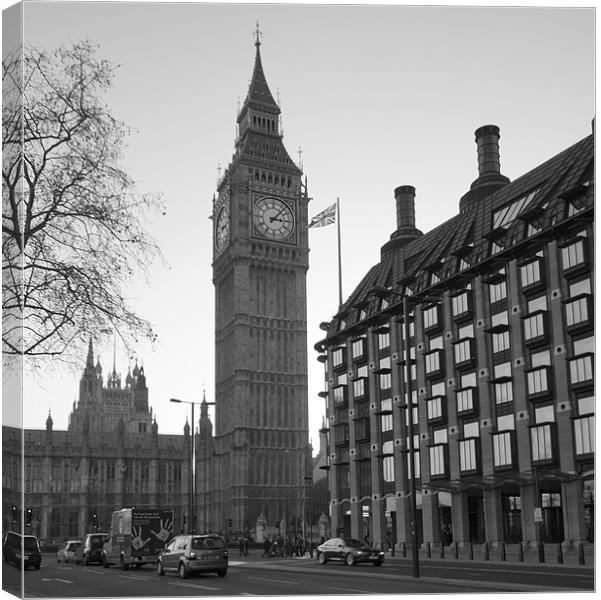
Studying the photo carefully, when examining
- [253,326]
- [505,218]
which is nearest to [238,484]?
[253,326]

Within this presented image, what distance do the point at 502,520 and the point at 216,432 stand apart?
8682 centimetres

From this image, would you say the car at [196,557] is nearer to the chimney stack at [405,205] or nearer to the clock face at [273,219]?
the chimney stack at [405,205]

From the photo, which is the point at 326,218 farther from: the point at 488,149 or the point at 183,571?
the point at 183,571

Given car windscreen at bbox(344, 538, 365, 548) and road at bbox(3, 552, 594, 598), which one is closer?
road at bbox(3, 552, 594, 598)

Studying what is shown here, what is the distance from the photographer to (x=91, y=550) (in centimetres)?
5303

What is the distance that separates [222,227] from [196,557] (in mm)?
103918

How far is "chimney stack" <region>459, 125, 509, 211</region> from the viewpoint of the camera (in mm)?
74938

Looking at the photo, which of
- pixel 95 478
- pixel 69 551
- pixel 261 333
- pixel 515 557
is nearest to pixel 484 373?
pixel 515 557

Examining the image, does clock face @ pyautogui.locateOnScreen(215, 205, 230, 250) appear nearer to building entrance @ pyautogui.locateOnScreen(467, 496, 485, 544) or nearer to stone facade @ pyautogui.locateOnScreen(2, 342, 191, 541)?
stone facade @ pyautogui.locateOnScreen(2, 342, 191, 541)

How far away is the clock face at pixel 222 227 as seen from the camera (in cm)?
13500

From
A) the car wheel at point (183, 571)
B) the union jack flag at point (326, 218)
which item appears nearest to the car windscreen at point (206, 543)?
the car wheel at point (183, 571)

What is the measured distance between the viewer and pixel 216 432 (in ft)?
458

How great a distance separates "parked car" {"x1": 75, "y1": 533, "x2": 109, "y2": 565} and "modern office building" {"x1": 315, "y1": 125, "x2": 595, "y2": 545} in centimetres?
1926

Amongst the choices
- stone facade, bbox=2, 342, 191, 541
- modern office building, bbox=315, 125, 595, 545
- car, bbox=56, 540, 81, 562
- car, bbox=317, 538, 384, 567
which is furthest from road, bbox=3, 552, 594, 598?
stone facade, bbox=2, 342, 191, 541
